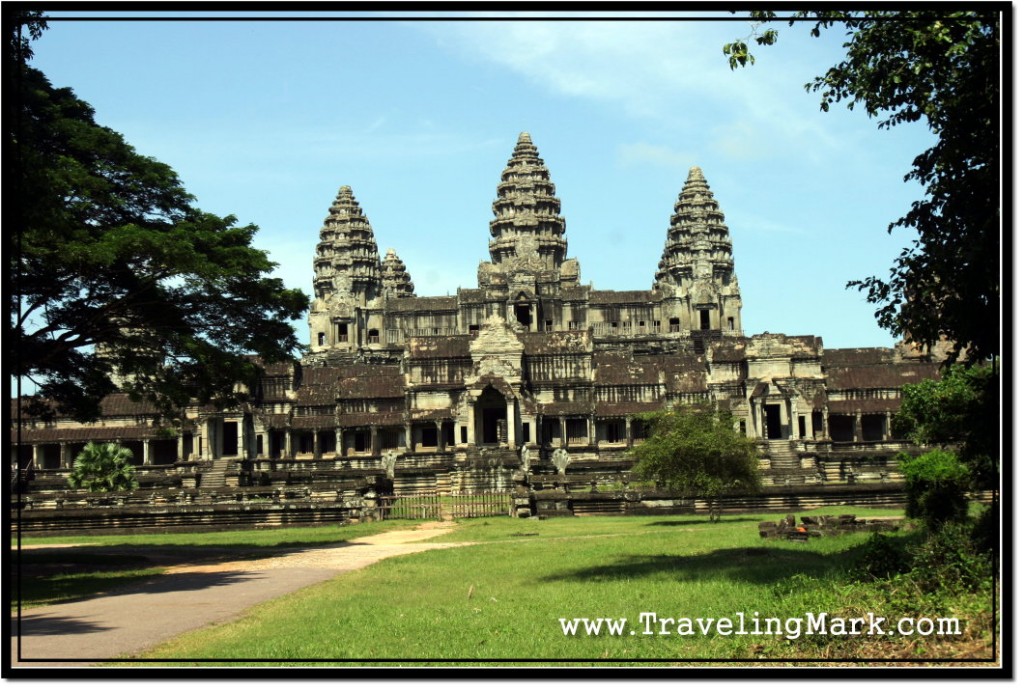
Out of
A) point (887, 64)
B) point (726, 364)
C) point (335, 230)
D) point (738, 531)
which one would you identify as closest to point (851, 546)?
point (738, 531)

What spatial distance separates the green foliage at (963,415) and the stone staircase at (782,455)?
22544 millimetres

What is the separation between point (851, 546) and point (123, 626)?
13.3m

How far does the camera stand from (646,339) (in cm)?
10169

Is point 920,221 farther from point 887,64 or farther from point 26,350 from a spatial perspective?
point 26,350

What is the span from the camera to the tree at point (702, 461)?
35.2 meters

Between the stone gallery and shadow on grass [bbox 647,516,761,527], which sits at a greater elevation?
the stone gallery

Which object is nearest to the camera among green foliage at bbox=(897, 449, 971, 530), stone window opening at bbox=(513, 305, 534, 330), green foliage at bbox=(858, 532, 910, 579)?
green foliage at bbox=(858, 532, 910, 579)

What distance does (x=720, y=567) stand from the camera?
17.8 metres

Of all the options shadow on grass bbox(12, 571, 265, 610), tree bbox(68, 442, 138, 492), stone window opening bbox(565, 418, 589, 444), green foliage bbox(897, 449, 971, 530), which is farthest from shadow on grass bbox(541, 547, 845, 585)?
stone window opening bbox(565, 418, 589, 444)

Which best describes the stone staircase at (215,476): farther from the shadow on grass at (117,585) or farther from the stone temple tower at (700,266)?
the stone temple tower at (700,266)

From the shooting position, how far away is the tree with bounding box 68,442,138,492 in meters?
50.7

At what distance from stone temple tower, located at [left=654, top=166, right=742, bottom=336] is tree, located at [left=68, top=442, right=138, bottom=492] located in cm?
6184

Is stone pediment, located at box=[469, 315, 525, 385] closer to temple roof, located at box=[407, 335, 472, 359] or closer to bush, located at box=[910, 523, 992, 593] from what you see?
temple roof, located at box=[407, 335, 472, 359]

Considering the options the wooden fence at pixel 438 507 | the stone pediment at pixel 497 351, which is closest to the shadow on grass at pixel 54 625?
the wooden fence at pixel 438 507
